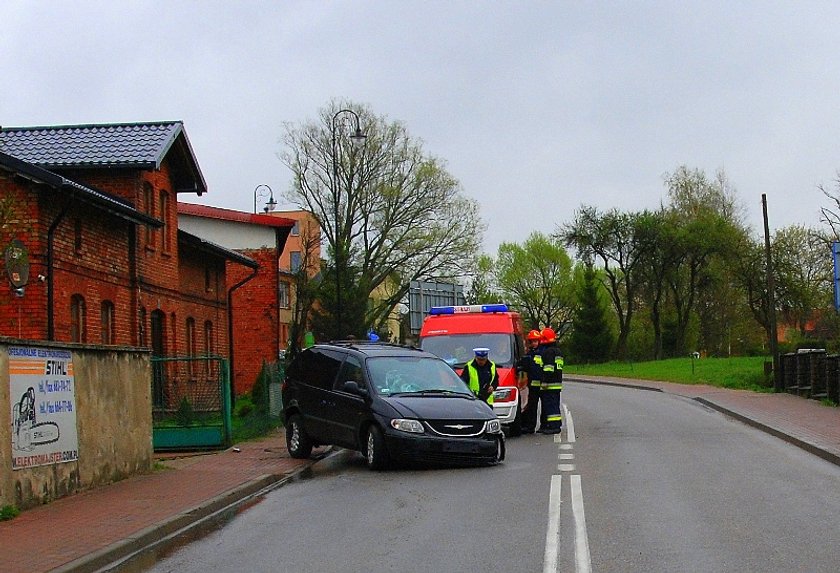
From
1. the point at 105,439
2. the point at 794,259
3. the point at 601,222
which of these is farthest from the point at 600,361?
the point at 105,439

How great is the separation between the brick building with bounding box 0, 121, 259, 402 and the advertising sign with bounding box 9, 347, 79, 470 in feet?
8.64

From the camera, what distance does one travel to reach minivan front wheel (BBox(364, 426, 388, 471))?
1498 cm

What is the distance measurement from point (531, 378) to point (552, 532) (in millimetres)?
10648

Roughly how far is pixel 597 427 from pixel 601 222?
50.7 m

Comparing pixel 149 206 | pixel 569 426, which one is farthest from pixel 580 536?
pixel 149 206

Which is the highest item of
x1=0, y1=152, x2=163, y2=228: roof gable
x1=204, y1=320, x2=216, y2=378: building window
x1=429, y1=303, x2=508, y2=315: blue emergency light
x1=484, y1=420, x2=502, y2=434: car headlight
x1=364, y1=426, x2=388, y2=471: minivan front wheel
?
x1=0, y1=152, x2=163, y2=228: roof gable

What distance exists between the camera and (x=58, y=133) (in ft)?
79.0

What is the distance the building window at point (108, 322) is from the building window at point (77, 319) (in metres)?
1.28

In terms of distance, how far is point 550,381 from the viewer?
65.0 ft

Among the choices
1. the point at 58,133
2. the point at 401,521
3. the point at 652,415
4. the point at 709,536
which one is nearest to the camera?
the point at 709,536

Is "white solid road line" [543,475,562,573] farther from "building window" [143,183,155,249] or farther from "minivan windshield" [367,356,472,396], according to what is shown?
"building window" [143,183,155,249]

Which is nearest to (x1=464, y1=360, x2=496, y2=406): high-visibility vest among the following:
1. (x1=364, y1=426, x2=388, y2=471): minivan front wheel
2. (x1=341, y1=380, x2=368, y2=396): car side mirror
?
(x1=341, y1=380, x2=368, y2=396): car side mirror

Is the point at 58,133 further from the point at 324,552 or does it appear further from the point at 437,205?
the point at 437,205

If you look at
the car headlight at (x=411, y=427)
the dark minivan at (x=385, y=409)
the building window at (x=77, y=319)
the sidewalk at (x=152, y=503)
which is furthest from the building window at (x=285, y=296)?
the car headlight at (x=411, y=427)
